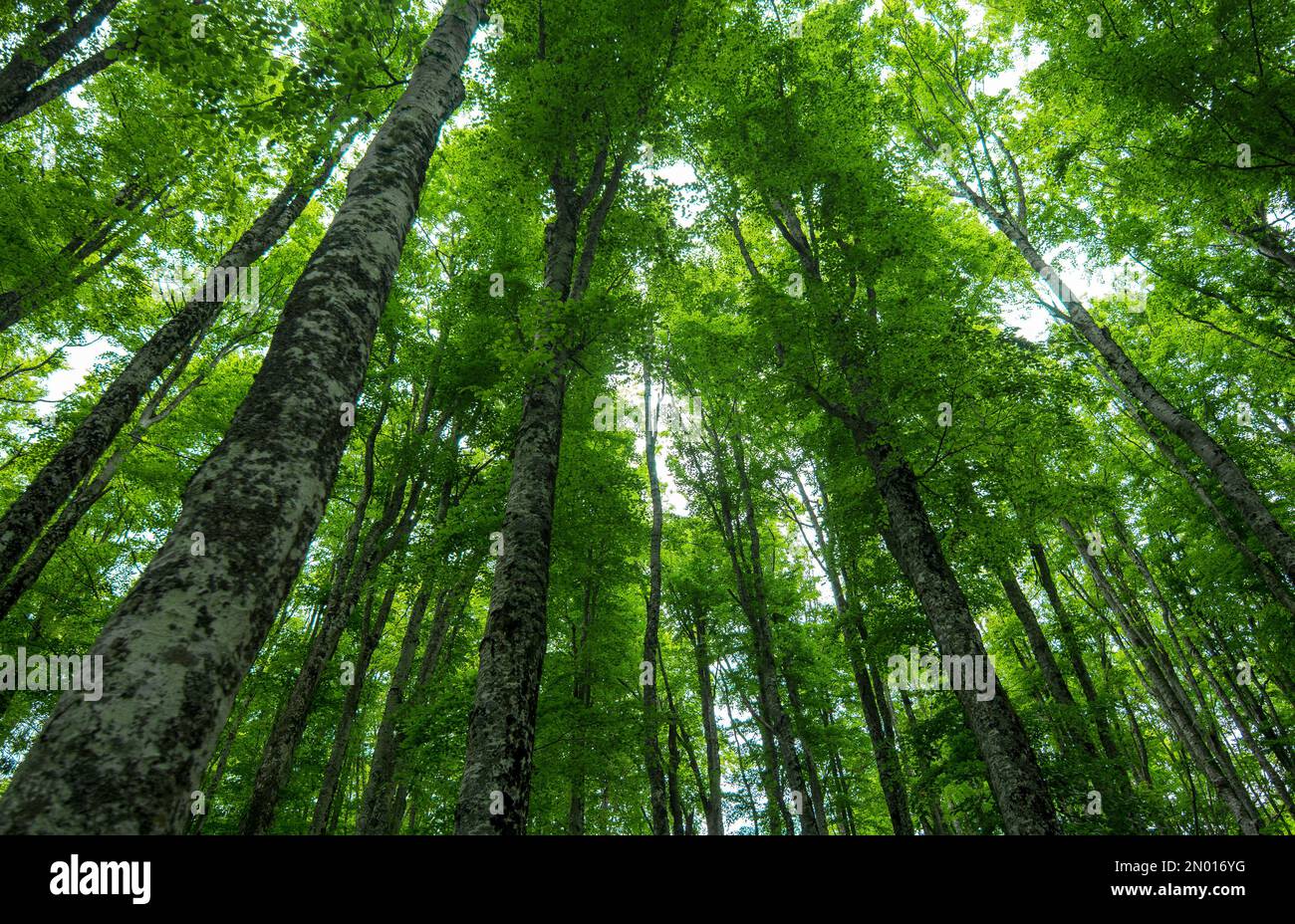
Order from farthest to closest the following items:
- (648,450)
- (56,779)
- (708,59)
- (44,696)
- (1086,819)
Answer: (648,450), (44,696), (708,59), (1086,819), (56,779)

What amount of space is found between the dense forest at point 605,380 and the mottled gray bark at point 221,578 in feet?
0.05

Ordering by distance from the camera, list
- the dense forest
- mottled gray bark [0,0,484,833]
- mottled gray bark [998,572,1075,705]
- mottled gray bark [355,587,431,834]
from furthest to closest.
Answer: mottled gray bark [998,572,1075,705], mottled gray bark [355,587,431,834], the dense forest, mottled gray bark [0,0,484,833]

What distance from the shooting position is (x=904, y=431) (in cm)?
916

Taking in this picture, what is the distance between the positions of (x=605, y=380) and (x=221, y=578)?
959 centimetres

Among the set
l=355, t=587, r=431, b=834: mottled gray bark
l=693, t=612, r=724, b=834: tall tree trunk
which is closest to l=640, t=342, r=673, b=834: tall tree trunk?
l=693, t=612, r=724, b=834: tall tree trunk

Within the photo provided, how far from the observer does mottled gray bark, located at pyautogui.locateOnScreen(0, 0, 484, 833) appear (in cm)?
142

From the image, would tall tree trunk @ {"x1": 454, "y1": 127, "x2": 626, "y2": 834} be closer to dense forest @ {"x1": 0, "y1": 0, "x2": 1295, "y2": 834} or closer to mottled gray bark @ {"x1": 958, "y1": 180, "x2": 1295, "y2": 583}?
dense forest @ {"x1": 0, "y1": 0, "x2": 1295, "y2": 834}

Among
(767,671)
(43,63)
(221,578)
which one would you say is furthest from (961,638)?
(43,63)

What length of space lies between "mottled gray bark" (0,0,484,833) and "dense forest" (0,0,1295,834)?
0.05 ft

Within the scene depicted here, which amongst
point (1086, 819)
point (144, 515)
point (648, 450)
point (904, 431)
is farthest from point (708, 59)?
point (144, 515)

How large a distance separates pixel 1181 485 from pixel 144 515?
29525mm

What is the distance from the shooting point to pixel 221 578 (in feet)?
6.22

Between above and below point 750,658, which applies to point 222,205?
above

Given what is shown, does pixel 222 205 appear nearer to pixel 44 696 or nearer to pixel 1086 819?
pixel 44 696
